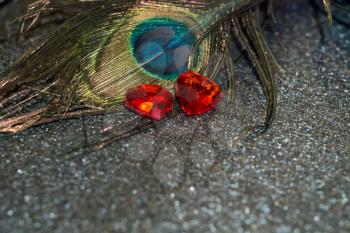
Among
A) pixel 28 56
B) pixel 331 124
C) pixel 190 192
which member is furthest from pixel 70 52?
pixel 331 124

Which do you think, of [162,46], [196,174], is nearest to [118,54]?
[162,46]

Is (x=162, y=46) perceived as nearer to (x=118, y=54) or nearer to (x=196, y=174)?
(x=118, y=54)

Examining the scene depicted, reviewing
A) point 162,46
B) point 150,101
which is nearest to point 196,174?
point 150,101

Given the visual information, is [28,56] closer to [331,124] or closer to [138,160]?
[138,160]

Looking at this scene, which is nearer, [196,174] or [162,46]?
[196,174]
